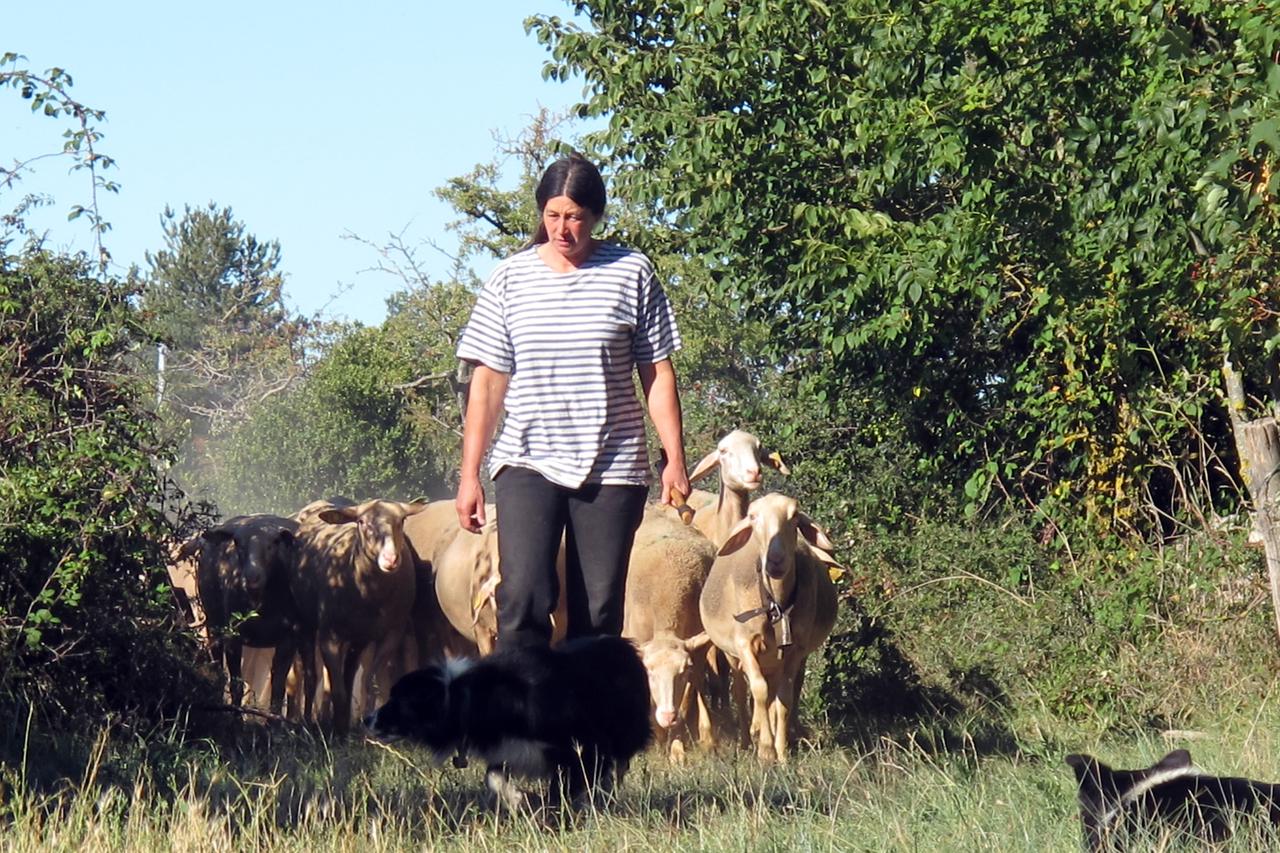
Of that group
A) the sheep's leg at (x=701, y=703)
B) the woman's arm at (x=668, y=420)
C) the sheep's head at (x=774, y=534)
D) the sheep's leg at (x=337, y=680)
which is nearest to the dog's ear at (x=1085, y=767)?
the woman's arm at (x=668, y=420)

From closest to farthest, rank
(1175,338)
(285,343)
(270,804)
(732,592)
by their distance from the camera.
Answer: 1. (270,804)
2. (732,592)
3. (1175,338)
4. (285,343)

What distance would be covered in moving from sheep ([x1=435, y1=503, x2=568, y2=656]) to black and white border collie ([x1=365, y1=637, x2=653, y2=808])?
509 cm

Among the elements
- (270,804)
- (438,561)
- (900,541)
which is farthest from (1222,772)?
(438,561)

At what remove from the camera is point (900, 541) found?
13.1m

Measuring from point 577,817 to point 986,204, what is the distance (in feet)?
18.1

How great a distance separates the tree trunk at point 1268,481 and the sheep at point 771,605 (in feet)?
8.97

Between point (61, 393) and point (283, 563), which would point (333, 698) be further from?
point (61, 393)

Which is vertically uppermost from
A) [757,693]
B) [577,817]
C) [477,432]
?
[477,432]

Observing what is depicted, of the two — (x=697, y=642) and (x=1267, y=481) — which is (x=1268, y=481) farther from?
(x=697, y=642)

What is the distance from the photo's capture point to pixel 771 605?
10.3 metres

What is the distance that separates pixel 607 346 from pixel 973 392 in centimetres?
751

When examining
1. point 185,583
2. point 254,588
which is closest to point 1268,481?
point 254,588

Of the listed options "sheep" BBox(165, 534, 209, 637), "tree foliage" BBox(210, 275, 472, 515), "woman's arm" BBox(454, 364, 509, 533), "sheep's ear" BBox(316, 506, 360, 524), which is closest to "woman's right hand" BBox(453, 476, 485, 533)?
"woman's arm" BBox(454, 364, 509, 533)

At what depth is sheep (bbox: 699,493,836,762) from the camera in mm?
10266
